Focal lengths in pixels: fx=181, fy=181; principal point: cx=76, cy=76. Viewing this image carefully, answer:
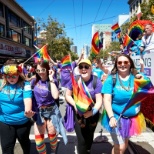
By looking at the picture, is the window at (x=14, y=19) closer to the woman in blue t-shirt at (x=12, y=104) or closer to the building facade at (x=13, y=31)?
the building facade at (x=13, y=31)

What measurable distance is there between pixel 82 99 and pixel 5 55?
79.8 ft

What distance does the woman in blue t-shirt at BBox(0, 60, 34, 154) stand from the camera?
2.46 meters

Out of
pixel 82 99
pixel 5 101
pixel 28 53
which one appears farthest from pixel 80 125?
pixel 28 53

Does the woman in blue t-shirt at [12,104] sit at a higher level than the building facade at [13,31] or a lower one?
lower

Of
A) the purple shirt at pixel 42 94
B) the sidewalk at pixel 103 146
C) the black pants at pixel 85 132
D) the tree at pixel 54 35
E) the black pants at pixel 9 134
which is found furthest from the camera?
the tree at pixel 54 35

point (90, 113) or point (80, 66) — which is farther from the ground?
point (80, 66)

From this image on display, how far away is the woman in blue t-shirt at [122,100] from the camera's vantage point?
7.52 ft

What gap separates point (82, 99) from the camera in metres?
2.39

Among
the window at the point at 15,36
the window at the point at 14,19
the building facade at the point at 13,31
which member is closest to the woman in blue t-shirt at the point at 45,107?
the building facade at the point at 13,31

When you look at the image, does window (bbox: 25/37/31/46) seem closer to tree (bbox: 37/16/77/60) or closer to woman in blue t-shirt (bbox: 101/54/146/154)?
tree (bbox: 37/16/77/60)

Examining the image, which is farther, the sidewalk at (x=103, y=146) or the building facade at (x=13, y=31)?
the building facade at (x=13, y=31)

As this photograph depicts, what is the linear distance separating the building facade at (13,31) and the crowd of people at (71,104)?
19135 millimetres

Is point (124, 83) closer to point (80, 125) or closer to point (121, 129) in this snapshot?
point (121, 129)

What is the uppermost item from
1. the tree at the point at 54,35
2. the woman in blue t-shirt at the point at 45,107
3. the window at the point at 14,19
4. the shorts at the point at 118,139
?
the window at the point at 14,19
